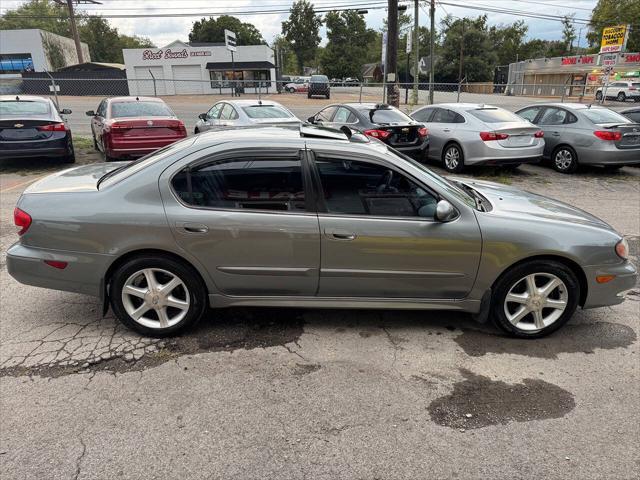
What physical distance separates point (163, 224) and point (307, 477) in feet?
6.33

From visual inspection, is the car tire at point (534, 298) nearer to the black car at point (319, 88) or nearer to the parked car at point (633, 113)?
the parked car at point (633, 113)

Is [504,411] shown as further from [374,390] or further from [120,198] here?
[120,198]

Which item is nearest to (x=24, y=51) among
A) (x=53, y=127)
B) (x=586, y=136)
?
(x=53, y=127)

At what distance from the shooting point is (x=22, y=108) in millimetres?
10000

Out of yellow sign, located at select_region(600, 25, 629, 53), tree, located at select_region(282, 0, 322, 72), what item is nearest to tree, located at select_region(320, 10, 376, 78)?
tree, located at select_region(282, 0, 322, 72)

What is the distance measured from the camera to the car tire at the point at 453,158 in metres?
10.3

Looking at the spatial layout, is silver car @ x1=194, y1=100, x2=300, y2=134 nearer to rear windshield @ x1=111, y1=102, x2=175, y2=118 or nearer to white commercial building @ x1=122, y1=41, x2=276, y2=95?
rear windshield @ x1=111, y1=102, x2=175, y2=118

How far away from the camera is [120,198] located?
342 cm

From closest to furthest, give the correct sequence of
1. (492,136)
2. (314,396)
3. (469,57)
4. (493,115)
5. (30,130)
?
(314,396)
(30,130)
(492,136)
(493,115)
(469,57)

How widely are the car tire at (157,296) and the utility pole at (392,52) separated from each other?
14.1 m

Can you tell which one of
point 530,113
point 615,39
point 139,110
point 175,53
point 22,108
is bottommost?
point 530,113

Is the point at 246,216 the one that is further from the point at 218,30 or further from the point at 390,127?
the point at 218,30

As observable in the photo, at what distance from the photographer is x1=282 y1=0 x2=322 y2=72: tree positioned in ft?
294

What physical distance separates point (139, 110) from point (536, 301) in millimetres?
9419
